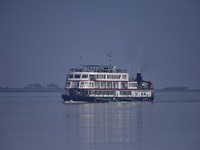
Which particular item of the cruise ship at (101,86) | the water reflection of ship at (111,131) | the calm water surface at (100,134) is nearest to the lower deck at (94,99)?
the cruise ship at (101,86)

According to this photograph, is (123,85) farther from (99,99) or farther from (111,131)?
(111,131)

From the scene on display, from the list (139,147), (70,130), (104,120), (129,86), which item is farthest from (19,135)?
(129,86)

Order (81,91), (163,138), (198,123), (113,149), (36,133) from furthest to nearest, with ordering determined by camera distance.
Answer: (81,91) < (198,123) < (36,133) < (163,138) < (113,149)

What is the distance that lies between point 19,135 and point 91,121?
16.0 meters

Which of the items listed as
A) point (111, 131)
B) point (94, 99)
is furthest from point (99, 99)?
point (111, 131)

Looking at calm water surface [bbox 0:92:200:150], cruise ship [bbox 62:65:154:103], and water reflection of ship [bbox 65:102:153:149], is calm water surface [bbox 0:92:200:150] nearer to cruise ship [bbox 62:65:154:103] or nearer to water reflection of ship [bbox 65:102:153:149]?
water reflection of ship [bbox 65:102:153:149]

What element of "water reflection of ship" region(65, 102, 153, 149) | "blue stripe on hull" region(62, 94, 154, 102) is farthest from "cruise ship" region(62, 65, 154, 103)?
"water reflection of ship" region(65, 102, 153, 149)

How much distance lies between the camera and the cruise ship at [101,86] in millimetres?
98312

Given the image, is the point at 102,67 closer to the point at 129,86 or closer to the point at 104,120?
the point at 129,86

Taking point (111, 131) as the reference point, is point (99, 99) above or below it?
below

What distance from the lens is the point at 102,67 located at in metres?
103

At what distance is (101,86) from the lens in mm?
100875

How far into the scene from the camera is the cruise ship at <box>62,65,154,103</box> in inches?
3871

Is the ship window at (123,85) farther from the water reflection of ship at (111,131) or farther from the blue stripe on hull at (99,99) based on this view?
the water reflection of ship at (111,131)
